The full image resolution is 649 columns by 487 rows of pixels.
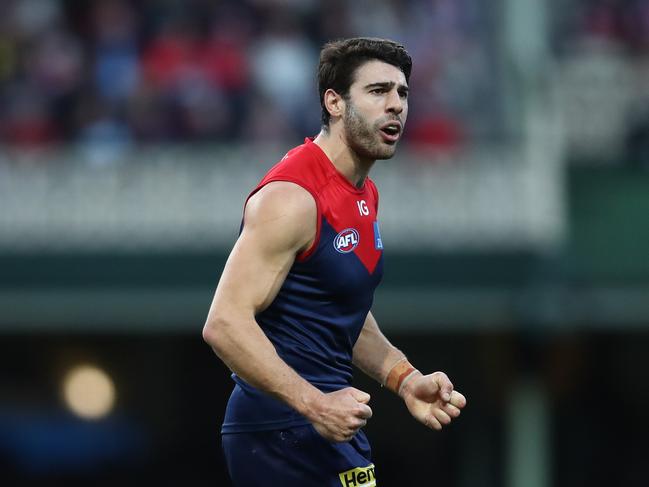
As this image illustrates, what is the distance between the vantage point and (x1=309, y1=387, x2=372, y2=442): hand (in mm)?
5355

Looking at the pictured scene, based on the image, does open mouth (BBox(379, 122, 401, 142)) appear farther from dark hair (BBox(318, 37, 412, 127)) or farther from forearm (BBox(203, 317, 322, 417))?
forearm (BBox(203, 317, 322, 417))

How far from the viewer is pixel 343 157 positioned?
6.01m


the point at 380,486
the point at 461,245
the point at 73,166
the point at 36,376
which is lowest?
the point at 380,486

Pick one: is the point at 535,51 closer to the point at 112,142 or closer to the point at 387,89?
the point at 112,142

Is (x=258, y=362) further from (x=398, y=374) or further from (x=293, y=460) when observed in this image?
(x=398, y=374)

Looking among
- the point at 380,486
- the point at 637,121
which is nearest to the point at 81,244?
the point at 380,486

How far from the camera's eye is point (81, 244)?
14.4m

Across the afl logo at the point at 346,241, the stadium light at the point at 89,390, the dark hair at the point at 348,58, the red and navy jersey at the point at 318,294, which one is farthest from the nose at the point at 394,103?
the stadium light at the point at 89,390

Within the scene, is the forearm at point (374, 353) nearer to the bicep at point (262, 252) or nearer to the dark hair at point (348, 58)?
the bicep at point (262, 252)

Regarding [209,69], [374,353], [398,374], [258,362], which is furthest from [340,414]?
[209,69]

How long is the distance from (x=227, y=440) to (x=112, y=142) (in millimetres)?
9203

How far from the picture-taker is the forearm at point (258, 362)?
17.9 ft

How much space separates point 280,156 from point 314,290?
8658 mm

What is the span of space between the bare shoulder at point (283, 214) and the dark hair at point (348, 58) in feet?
1.70
